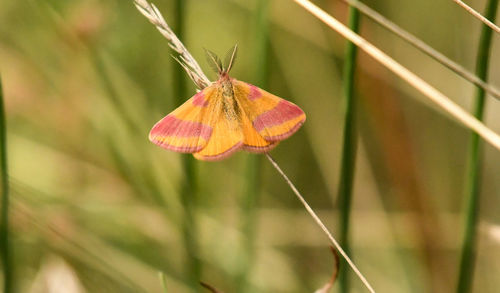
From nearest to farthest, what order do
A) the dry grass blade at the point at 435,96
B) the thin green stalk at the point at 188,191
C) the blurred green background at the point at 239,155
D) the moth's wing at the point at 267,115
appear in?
the dry grass blade at the point at 435,96
the moth's wing at the point at 267,115
the thin green stalk at the point at 188,191
the blurred green background at the point at 239,155

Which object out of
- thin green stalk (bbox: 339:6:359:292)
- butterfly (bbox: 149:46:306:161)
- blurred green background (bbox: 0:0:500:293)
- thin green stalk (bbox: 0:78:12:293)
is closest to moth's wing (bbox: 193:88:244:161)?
butterfly (bbox: 149:46:306:161)

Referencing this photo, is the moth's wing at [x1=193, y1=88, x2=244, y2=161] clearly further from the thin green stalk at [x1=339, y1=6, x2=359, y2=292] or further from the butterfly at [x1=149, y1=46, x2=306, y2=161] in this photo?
the thin green stalk at [x1=339, y1=6, x2=359, y2=292]

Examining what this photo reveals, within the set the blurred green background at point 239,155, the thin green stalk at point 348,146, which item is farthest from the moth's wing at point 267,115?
the blurred green background at point 239,155

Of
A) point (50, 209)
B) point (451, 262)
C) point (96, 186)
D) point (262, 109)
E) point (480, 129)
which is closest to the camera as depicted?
point (480, 129)

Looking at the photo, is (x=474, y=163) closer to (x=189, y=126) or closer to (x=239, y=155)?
(x=189, y=126)

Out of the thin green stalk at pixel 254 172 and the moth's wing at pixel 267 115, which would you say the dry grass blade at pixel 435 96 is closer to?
the moth's wing at pixel 267 115

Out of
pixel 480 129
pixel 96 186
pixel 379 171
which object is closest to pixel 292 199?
pixel 379 171

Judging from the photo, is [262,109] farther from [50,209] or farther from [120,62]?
[120,62]

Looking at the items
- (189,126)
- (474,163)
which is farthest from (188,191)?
(474,163)
